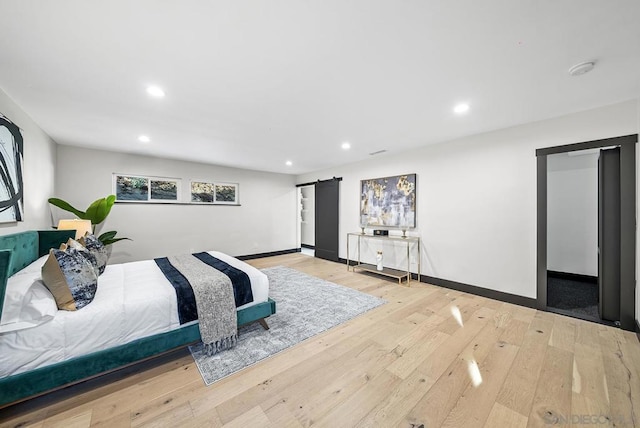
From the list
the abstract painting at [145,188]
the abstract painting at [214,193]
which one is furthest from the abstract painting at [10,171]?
the abstract painting at [214,193]

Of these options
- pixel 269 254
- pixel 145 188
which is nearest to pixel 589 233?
pixel 269 254

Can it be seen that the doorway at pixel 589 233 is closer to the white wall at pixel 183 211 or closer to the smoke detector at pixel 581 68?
the smoke detector at pixel 581 68

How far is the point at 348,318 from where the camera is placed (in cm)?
283

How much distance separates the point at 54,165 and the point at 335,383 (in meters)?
5.32

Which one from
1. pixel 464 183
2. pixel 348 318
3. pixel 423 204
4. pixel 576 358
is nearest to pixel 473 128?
pixel 464 183

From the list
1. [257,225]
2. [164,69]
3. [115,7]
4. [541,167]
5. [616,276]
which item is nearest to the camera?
[115,7]

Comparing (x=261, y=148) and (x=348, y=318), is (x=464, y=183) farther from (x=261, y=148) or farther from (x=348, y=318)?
(x=261, y=148)

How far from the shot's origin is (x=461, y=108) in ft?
8.83

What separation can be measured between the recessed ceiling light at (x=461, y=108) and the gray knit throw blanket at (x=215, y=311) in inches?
122

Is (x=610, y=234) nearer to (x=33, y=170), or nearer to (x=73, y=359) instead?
(x=73, y=359)

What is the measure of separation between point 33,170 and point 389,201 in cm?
531

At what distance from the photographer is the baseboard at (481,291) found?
3147 mm

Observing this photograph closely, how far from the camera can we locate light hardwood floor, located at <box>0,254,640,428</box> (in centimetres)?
148

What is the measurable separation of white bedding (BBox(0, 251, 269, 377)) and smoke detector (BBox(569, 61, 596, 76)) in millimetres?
3633
